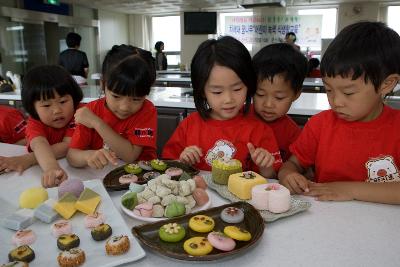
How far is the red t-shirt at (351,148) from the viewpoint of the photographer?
1076mm

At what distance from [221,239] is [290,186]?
1.29 feet

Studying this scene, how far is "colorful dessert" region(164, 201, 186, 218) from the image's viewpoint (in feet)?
2.55

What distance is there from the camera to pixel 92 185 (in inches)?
38.1

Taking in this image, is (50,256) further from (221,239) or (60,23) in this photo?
(60,23)

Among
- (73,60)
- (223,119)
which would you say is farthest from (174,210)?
(73,60)

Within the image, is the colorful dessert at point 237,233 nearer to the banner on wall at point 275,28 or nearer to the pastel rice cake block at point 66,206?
the pastel rice cake block at point 66,206

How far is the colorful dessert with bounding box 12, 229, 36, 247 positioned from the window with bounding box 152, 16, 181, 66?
10225 millimetres

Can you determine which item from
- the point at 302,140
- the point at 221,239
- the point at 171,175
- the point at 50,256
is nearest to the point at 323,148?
the point at 302,140

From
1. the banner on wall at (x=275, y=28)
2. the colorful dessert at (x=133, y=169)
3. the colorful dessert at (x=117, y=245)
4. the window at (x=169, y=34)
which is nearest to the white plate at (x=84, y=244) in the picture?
the colorful dessert at (x=117, y=245)

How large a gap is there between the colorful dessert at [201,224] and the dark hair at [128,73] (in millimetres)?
661

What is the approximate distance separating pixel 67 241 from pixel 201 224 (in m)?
0.26

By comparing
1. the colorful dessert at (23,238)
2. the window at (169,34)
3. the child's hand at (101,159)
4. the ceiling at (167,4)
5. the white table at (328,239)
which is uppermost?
the ceiling at (167,4)

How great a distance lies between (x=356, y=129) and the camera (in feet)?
3.64

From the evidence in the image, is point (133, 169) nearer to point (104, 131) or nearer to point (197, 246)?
point (104, 131)
